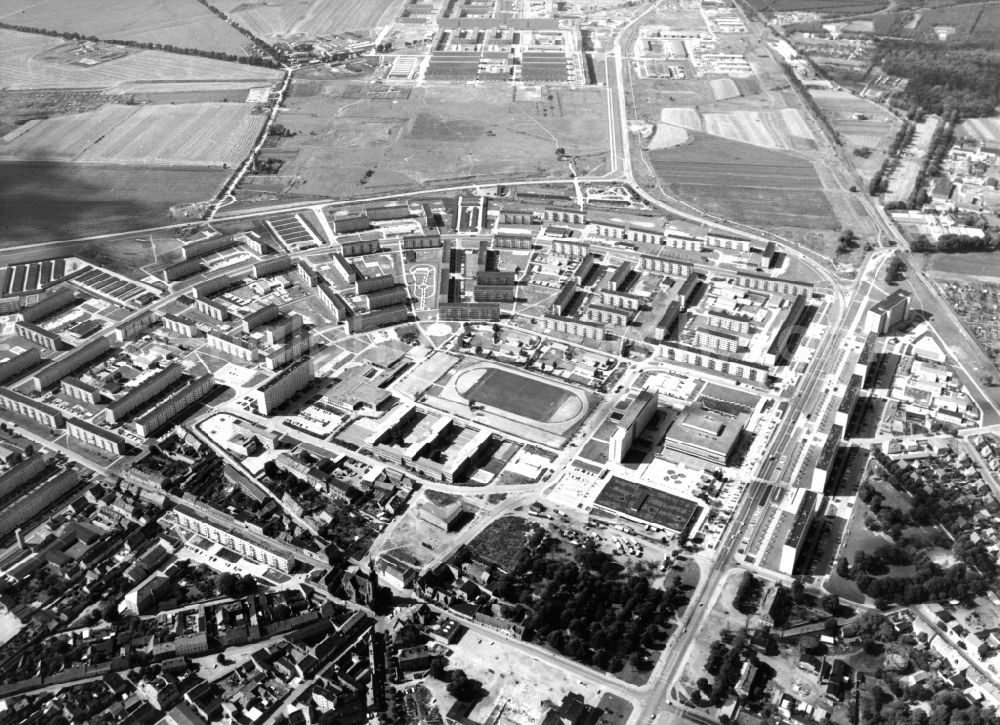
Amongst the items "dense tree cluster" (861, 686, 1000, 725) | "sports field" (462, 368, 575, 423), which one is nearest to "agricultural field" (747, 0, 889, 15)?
"sports field" (462, 368, 575, 423)

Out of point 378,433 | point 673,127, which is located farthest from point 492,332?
point 673,127

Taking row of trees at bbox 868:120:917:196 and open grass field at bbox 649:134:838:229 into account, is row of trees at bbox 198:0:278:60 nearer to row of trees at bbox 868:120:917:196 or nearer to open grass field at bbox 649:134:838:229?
open grass field at bbox 649:134:838:229

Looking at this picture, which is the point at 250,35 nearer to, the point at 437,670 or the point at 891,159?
the point at 891,159

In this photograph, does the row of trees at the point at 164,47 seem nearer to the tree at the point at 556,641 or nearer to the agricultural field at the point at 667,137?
the agricultural field at the point at 667,137

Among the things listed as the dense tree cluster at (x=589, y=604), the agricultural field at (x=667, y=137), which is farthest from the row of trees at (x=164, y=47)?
the dense tree cluster at (x=589, y=604)

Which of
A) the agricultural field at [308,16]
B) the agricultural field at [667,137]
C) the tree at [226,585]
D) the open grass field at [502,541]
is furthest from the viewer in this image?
the agricultural field at [308,16]

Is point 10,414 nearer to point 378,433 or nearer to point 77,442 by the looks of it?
point 77,442

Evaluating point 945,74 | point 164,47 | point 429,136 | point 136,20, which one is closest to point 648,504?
point 429,136
